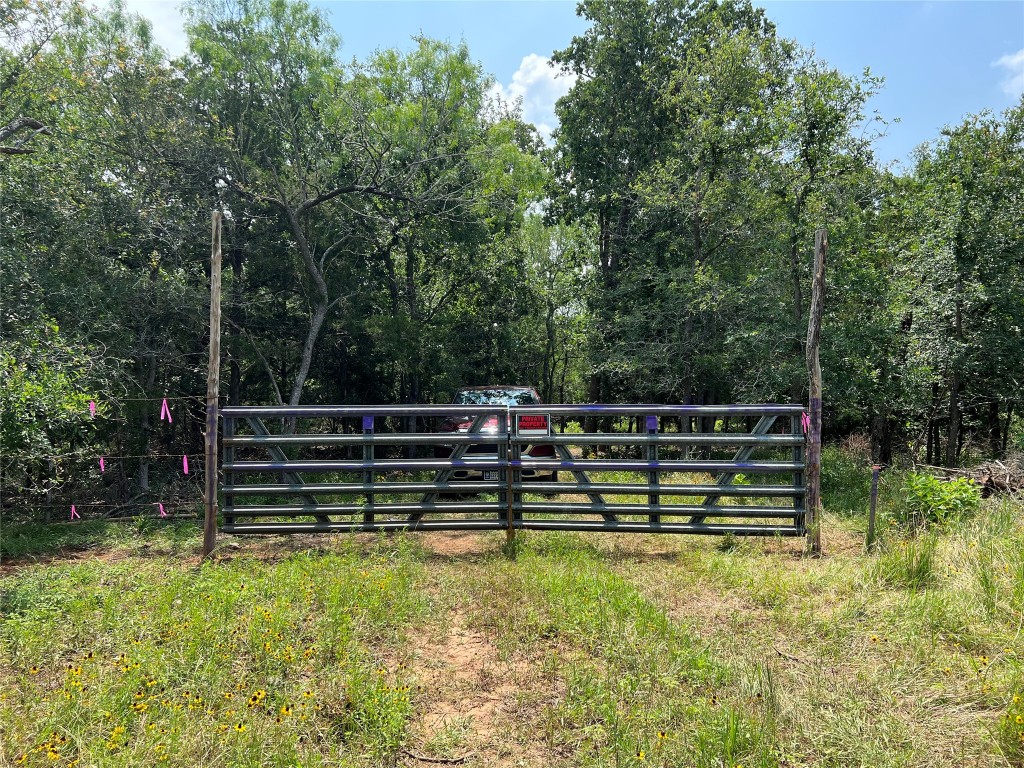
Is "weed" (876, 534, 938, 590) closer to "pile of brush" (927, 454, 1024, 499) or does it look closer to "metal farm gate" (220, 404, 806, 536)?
"metal farm gate" (220, 404, 806, 536)

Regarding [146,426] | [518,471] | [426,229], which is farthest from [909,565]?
[426,229]

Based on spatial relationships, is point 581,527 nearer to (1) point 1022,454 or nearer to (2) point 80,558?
(2) point 80,558

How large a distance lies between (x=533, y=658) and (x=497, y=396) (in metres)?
6.01

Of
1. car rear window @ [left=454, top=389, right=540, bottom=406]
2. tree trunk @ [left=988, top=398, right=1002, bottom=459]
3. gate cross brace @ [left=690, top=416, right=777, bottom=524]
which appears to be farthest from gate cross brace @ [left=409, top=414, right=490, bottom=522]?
tree trunk @ [left=988, top=398, right=1002, bottom=459]

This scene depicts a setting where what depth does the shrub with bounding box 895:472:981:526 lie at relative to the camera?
18.4 ft

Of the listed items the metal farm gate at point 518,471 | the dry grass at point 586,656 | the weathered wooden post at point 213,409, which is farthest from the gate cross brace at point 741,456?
the weathered wooden post at point 213,409

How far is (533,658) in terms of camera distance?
11.5ft

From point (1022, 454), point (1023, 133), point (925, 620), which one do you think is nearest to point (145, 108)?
point (925, 620)

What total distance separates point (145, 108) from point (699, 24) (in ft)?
43.8

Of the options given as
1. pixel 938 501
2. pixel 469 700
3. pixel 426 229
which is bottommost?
pixel 469 700

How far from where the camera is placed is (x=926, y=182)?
38.4ft

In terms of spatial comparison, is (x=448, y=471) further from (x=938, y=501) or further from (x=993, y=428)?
(x=993, y=428)

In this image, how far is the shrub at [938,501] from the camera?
5.61 meters

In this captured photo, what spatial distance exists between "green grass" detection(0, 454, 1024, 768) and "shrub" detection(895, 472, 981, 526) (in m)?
0.30
